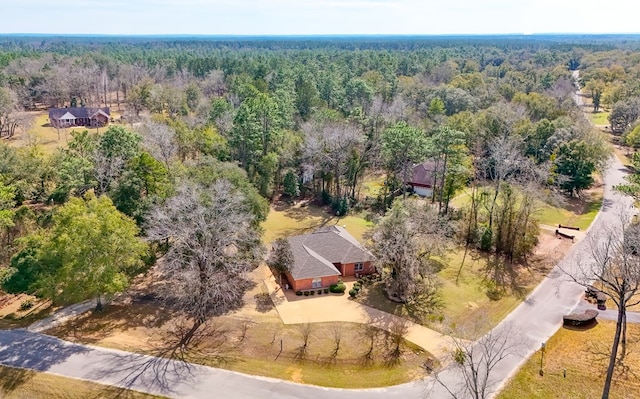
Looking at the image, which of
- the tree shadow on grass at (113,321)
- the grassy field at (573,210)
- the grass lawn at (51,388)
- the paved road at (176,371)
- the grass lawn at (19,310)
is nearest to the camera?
the grass lawn at (51,388)

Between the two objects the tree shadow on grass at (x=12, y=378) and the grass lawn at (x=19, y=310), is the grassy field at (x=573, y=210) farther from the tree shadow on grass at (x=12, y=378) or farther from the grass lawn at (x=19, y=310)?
the tree shadow on grass at (x=12, y=378)

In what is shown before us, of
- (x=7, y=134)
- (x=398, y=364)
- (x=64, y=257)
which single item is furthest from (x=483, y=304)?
(x=7, y=134)

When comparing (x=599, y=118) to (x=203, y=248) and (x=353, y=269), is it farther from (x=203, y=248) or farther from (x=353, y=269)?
(x=203, y=248)

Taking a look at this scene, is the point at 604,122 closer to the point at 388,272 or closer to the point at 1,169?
the point at 388,272

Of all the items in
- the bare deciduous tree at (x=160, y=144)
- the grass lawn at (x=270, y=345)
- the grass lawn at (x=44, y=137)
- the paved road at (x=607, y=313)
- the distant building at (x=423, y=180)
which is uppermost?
the bare deciduous tree at (x=160, y=144)

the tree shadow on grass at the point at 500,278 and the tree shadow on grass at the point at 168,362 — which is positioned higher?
the tree shadow on grass at the point at 500,278

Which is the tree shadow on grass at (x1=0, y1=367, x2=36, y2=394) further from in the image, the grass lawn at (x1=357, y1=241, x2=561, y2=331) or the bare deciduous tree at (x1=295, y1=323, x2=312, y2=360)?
the grass lawn at (x1=357, y1=241, x2=561, y2=331)

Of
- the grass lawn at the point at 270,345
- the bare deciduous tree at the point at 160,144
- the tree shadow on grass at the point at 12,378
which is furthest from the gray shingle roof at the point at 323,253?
the tree shadow on grass at the point at 12,378
